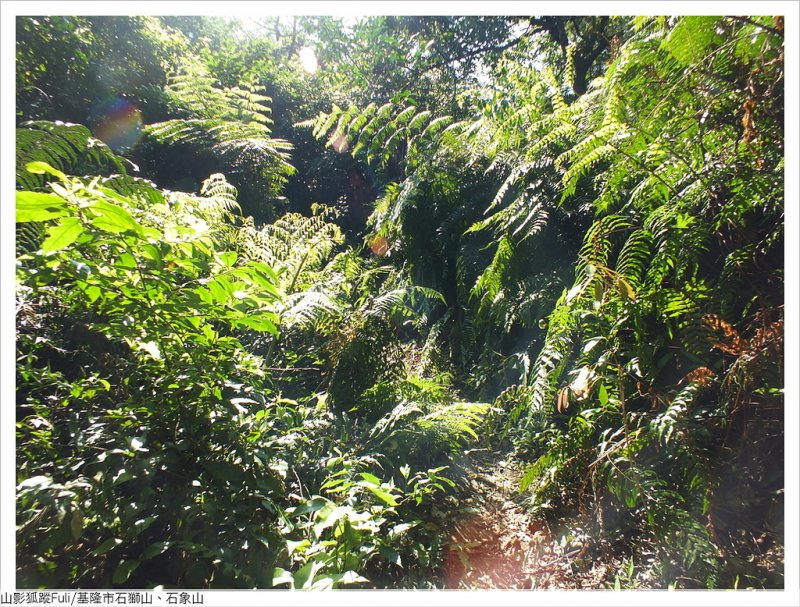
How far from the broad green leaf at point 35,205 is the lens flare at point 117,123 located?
9.83 feet

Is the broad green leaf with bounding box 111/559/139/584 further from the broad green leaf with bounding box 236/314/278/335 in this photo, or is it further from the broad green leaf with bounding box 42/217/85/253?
the broad green leaf with bounding box 42/217/85/253

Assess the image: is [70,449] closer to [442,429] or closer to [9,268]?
[9,268]

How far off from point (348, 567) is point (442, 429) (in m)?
0.78

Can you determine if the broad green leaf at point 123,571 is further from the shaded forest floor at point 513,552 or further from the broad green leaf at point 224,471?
the shaded forest floor at point 513,552

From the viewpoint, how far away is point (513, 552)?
159cm

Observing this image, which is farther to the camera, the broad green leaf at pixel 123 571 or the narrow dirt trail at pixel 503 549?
the narrow dirt trail at pixel 503 549

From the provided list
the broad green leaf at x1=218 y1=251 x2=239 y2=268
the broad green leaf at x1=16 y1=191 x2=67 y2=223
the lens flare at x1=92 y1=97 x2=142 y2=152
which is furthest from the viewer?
the lens flare at x1=92 y1=97 x2=142 y2=152

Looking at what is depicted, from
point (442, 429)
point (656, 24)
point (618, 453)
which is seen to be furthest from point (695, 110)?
point (442, 429)

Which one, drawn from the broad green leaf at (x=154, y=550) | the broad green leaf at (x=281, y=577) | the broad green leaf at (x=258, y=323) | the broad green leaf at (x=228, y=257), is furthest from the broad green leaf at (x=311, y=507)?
the broad green leaf at (x=228, y=257)

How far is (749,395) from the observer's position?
1.19 m

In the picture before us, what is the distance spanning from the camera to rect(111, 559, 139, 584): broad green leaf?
3.25ft

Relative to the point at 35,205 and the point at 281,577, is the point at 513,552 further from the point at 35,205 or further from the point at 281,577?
the point at 35,205

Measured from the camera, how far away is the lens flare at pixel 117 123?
11.2 feet

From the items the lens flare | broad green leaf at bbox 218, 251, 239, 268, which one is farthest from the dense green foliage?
the lens flare
